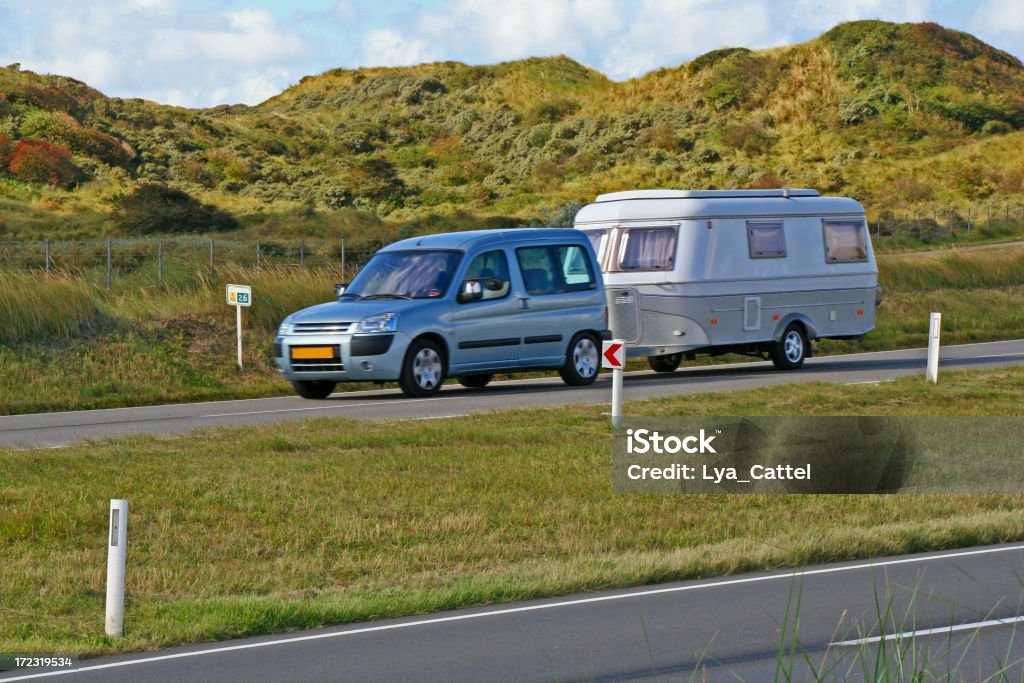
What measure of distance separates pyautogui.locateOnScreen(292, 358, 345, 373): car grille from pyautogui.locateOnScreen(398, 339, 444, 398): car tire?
80cm

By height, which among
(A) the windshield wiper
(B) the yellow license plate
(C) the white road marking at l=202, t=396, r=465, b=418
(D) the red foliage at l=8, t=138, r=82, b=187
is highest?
(D) the red foliage at l=8, t=138, r=82, b=187

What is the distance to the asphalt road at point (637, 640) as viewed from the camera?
23.1 ft

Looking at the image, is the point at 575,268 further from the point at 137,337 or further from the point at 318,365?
the point at 137,337

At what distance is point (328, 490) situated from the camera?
12438 millimetres

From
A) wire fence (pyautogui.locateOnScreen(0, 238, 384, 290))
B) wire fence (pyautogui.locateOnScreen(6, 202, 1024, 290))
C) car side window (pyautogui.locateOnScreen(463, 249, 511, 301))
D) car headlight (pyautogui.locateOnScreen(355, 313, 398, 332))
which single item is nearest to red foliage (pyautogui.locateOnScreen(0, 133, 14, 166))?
wire fence (pyautogui.locateOnScreen(6, 202, 1024, 290))

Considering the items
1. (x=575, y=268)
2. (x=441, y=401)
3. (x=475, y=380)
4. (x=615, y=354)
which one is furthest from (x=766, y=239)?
(x=615, y=354)

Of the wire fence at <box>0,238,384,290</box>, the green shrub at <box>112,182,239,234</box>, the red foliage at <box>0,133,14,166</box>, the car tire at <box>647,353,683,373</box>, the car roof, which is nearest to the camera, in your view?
the car roof

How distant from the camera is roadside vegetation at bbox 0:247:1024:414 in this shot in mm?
21266

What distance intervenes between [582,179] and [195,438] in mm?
60115

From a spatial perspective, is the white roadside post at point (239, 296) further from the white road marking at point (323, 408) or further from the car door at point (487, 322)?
the car door at point (487, 322)

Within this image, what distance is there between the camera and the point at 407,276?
67.7 feet

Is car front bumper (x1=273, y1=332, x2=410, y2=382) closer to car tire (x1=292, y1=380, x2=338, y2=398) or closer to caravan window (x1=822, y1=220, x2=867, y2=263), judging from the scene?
car tire (x1=292, y1=380, x2=338, y2=398)

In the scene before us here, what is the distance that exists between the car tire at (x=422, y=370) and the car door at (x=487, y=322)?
0.77 ft

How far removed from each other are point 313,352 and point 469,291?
7.05 feet
